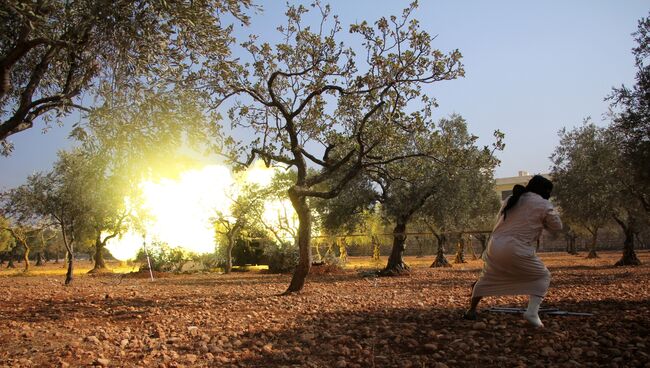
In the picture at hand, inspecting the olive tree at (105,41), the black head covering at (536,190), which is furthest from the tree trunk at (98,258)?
the black head covering at (536,190)

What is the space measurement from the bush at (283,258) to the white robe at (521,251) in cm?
2232

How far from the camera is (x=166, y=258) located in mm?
33312

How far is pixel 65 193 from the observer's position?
22.5 m

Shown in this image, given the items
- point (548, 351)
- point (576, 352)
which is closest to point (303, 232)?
point (548, 351)

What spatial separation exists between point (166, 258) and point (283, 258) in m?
9.05

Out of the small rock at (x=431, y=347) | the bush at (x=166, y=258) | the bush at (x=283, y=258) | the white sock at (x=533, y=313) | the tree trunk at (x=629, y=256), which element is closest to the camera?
the small rock at (x=431, y=347)

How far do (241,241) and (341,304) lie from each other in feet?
91.6

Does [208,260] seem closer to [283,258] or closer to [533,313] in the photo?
[283,258]

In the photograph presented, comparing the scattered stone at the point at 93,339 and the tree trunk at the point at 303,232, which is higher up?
the tree trunk at the point at 303,232

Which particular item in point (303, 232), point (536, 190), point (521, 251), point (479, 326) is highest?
point (536, 190)

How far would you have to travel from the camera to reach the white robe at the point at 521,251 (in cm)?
725

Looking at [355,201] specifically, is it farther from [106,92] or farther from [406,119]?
[106,92]

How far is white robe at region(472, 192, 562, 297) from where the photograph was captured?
725 cm

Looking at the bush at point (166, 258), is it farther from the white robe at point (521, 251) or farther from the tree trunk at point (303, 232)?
the white robe at point (521, 251)
